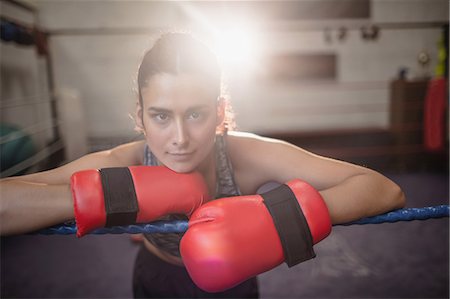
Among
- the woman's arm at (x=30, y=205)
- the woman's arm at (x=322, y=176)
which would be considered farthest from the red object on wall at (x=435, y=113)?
the woman's arm at (x=30, y=205)

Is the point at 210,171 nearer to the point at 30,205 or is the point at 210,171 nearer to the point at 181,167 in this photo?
the point at 181,167

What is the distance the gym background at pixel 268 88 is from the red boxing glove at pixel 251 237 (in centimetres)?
128

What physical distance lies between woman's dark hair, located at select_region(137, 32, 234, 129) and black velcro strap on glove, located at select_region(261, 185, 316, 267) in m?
0.17

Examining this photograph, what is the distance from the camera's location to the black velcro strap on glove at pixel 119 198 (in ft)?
1.66

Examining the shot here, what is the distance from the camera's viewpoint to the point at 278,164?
696 mm

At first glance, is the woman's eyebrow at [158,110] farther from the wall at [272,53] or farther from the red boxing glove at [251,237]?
the wall at [272,53]

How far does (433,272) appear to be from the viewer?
156 cm

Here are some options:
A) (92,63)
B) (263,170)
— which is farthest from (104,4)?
(263,170)

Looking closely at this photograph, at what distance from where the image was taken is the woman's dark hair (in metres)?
0.51

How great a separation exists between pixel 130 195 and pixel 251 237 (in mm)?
161

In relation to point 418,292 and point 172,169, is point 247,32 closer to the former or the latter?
point 418,292

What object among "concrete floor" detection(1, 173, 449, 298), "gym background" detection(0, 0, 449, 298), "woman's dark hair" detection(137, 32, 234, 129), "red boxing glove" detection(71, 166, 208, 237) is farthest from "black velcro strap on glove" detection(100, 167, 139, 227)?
"gym background" detection(0, 0, 449, 298)

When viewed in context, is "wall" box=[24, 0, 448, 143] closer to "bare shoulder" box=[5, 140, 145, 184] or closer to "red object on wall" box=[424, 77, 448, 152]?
"red object on wall" box=[424, 77, 448, 152]

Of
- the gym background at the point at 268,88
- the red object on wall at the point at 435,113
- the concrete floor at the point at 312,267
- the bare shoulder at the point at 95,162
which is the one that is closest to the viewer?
the bare shoulder at the point at 95,162
